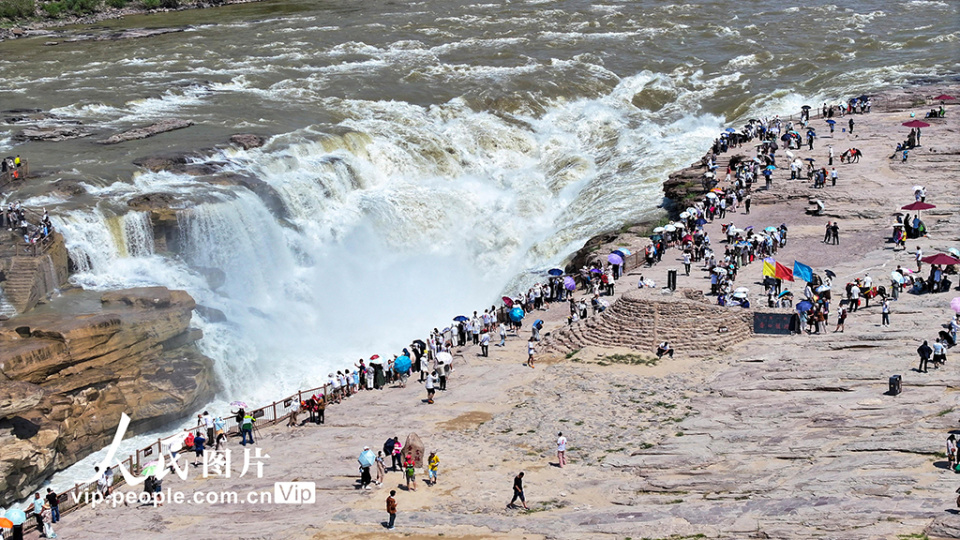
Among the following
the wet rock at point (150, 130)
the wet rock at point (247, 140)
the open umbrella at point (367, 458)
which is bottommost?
the open umbrella at point (367, 458)

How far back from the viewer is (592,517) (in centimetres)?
2303

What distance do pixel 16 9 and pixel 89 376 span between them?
58.8 metres

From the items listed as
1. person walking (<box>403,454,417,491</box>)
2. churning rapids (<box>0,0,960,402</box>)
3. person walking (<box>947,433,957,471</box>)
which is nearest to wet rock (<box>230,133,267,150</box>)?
churning rapids (<box>0,0,960,402</box>)

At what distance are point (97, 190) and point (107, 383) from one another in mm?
13012

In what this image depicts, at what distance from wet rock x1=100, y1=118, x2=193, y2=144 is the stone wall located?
2601 cm

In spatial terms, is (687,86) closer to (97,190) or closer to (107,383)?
(97,190)

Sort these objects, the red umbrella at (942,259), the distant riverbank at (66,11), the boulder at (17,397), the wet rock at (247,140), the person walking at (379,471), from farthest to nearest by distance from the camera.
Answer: the distant riverbank at (66,11) < the wet rock at (247,140) < the red umbrella at (942,259) < the boulder at (17,397) < the person walking at (379,471)

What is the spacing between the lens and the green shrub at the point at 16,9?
270 ft

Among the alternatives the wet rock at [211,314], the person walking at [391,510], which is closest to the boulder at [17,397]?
the wet rock at [211,314]

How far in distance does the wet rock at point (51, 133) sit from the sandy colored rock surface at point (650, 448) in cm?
2621

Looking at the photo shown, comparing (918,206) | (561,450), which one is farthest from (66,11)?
(561,450)

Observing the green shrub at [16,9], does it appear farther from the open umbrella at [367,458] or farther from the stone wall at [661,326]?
the open umbrella at [367,458]

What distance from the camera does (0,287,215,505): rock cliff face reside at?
3128 cm

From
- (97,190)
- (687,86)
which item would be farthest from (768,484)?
(687,86)
